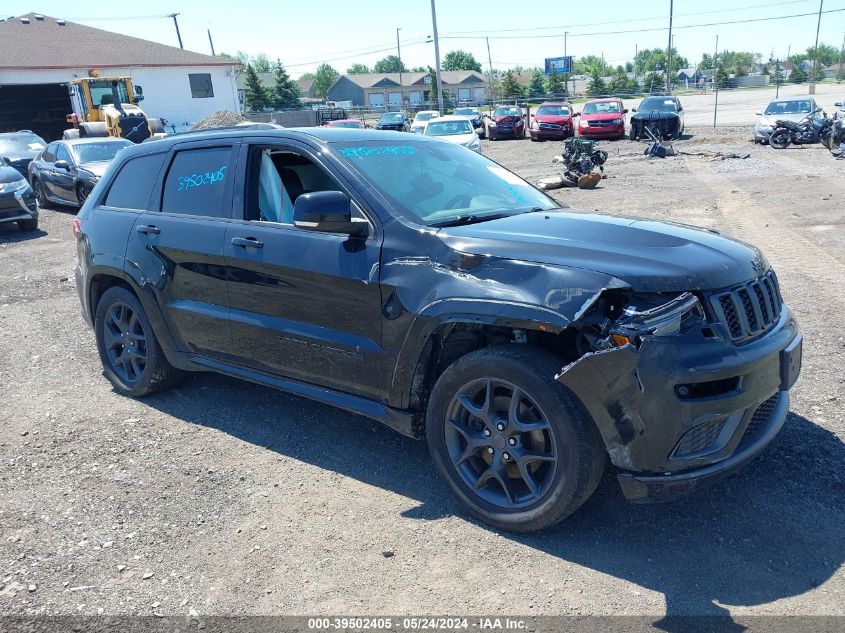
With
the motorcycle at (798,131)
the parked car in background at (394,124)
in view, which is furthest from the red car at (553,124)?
the motorcycle at (798,131)

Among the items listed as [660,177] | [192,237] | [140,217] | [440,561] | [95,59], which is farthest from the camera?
[95,59]

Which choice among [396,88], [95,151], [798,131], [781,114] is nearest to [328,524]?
[95,151]

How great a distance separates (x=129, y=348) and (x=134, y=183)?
1200 mm

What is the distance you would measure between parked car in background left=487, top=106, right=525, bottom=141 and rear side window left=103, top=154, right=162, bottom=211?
1154 inches

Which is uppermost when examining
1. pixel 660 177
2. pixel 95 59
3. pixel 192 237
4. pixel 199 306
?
pixel 95 59

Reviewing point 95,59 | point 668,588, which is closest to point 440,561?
point 668,588

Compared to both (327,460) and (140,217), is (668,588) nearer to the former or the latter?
(327,460)

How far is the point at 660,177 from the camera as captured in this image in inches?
688

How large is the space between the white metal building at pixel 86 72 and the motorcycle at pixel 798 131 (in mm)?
27655

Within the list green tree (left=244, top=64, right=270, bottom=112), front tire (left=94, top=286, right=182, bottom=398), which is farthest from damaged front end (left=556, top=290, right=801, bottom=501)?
green tree (left=244, top=64, right=270, bottom=112)

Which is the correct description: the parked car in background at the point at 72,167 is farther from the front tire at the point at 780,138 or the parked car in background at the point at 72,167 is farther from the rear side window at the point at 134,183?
the front tire at the point at 780,138

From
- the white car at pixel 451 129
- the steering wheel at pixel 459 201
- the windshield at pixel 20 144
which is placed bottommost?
the white car at pixel 451 129

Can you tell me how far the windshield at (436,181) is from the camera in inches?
148

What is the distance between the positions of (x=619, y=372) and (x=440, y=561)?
3.88 feet
